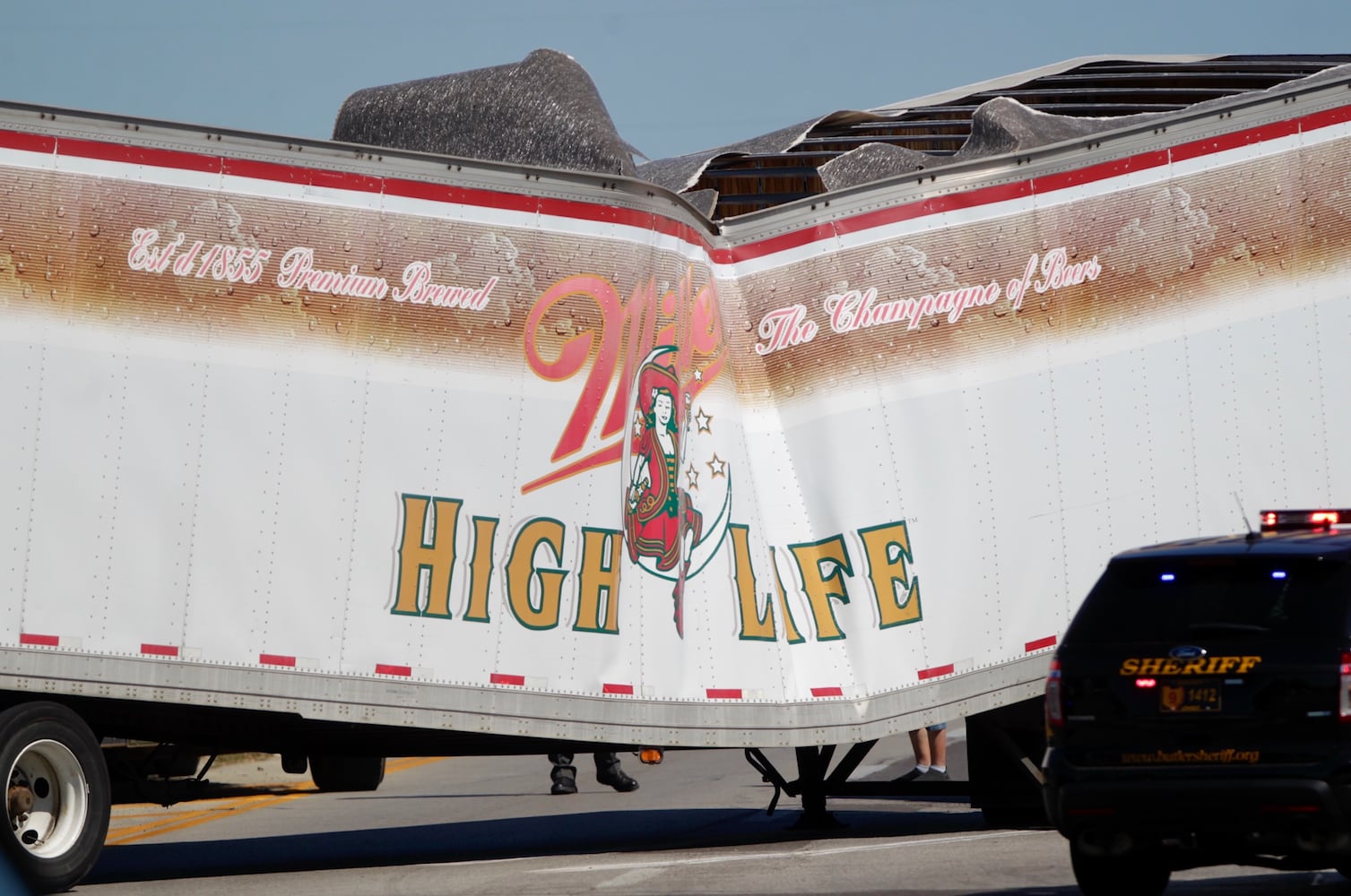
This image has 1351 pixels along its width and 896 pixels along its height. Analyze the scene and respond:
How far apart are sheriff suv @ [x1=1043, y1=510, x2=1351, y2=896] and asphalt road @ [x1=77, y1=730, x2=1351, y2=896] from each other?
3.63ft

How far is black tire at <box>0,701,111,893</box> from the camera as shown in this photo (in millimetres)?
9203

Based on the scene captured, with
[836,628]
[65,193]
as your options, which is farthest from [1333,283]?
[65,193]

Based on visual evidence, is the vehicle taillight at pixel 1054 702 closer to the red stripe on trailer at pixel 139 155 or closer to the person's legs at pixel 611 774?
the red stripe on trailer at pixel 139 155

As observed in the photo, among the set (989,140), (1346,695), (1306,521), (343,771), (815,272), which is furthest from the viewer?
(989,140)

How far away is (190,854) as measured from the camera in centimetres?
1262

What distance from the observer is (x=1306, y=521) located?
8391 mm

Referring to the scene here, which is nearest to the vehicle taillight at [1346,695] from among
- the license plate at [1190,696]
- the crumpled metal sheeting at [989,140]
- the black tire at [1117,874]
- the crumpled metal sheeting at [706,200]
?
the license plate at [1190,696]

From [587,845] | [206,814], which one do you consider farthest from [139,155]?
[206,814]

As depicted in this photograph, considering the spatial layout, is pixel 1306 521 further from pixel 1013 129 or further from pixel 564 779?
pixel 564 779

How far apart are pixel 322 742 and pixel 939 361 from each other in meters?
4.96

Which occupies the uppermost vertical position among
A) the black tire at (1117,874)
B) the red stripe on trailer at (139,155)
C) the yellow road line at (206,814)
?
the red stripe on trailer at (139,155)

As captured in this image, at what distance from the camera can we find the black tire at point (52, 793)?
9.20 m

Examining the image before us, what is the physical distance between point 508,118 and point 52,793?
536 centimetres

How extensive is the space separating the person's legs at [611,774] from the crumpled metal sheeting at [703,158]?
5686 millimetres
